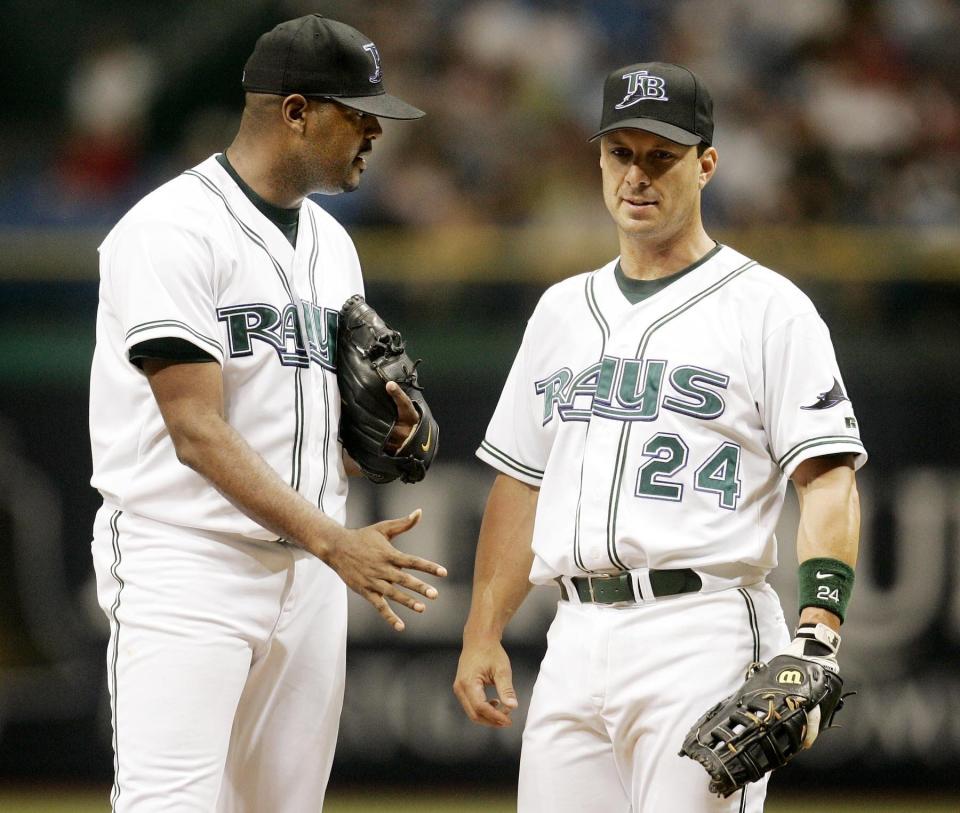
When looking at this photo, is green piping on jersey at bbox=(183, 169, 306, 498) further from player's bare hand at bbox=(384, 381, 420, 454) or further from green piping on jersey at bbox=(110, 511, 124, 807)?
green piping on jersey at bbox=(110, 511, 124, 807)

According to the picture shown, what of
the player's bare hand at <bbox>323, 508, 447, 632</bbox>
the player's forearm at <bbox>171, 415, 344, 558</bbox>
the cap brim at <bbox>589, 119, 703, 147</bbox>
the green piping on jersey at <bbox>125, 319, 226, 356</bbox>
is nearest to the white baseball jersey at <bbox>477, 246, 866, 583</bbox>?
the cap brim at <bbox>589, 119, 703, 147</bbox>

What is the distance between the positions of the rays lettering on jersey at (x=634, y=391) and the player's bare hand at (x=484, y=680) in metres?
0.54

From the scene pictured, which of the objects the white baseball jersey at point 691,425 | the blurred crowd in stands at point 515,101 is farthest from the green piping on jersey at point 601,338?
the blurred crowd in stands at point 515,101

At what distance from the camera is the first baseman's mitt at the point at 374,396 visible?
3234 millimetres

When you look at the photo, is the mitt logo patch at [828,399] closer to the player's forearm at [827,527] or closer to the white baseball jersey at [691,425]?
the white baseball jersey at [691,425]

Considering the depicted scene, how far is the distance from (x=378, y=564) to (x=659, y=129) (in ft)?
3.54

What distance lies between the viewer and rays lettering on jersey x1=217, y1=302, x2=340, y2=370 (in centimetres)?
306

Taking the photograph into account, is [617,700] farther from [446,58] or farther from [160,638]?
[446,58]

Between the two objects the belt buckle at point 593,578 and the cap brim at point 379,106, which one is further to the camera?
the cap brim at point 379,106

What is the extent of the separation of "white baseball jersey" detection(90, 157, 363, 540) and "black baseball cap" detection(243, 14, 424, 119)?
0.25 meters

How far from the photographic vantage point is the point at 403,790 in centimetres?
595

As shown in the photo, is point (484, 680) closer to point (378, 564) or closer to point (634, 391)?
point (378, 564)

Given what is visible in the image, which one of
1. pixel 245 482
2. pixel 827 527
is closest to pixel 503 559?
pixel 245 482

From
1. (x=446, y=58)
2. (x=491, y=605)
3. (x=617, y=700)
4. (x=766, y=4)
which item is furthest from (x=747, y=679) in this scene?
(x=766, y=4)
